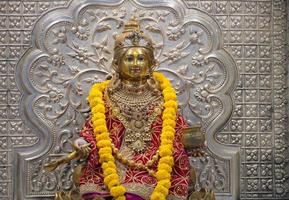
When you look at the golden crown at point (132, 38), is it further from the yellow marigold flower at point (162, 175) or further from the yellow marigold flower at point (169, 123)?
the yellow marigold flower at point (162, 175)

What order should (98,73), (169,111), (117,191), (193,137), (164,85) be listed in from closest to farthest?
1. (117,191)
2. (193,137)
3. (169,111)
4. (164,85)
5. (98,73)

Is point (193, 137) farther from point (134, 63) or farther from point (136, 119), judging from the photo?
point (134, 63)

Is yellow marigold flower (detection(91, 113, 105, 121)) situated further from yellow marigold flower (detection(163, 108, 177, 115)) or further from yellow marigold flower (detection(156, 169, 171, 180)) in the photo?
yellow marigold flower (detection(156, 169, 171, 180))

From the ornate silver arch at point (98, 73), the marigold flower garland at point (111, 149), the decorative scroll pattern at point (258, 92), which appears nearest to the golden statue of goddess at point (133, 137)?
the marigold flower garland at point (111, 149)

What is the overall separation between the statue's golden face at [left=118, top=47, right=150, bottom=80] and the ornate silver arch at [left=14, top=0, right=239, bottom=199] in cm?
47

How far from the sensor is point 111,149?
381 cm

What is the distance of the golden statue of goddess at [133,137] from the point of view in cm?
375

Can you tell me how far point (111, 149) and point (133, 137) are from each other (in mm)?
174

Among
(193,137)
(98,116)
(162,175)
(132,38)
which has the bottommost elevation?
(162,175)

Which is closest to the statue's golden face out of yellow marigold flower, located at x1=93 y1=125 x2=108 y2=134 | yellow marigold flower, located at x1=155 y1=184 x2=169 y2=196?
yellow marigold flower, located at x1=93 y1=125 x2=108 y2=134

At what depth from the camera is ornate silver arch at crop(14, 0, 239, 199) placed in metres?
4.38

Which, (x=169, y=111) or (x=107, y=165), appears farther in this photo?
(x=169, y=111)

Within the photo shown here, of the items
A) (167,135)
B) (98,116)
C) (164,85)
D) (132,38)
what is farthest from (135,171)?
(132,38)

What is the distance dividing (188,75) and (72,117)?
84cm
